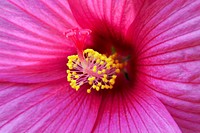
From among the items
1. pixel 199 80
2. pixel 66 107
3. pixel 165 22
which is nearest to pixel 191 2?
pixel 165 22

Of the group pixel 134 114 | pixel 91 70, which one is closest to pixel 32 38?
pixel 91 70

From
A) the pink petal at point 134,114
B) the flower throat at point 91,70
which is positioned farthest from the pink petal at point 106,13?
the pink petal at point 134,114

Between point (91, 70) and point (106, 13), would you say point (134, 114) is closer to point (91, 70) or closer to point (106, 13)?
point (91, 70)

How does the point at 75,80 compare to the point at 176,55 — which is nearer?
the point at 176,55

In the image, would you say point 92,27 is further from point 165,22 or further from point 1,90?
point 1,90

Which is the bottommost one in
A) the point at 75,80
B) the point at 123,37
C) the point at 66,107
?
the point at 66,107

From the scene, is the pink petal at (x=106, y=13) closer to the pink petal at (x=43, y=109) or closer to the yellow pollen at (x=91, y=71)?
the yellow pollen at (x=91, y=71)

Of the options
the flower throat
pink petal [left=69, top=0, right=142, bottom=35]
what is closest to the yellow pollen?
the flower throat
